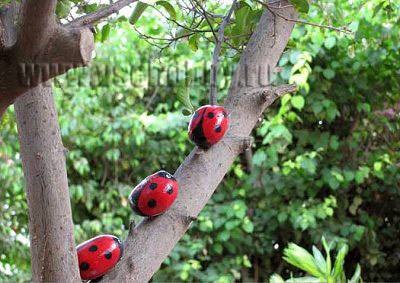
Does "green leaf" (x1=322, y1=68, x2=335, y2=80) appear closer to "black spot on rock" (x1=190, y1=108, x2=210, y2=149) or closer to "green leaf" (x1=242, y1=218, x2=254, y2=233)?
"green leaf" (x1=242, y1=218, x2=254, y2=233)

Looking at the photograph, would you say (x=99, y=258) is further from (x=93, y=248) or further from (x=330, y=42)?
(x=330, y=42)

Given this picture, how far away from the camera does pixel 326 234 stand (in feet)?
7.91

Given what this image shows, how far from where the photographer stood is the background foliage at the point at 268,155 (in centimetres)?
238

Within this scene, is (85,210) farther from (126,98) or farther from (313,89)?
(313,89)

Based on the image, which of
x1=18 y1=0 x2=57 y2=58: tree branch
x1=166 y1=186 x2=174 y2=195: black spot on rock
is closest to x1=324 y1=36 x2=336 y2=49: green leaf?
x1=166 y1=186 x2=174 y2=195: black spot on rock

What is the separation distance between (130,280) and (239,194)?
1874 mm

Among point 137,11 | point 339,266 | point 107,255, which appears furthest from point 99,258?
point 339,266

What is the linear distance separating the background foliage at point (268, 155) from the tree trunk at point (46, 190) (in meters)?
1.68

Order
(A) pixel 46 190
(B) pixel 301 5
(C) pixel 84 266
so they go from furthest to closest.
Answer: (B) pixel 301 5, (C) pixel 84 266, (A) pixel 46 190

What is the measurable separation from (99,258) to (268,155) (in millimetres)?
1764

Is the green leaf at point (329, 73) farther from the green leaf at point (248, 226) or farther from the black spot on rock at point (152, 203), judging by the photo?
the black spot on rock at point (152, 203)

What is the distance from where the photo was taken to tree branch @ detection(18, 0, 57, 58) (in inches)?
19.4

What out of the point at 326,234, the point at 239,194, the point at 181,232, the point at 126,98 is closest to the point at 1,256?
the point at 126,98

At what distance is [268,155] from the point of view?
2.44 m
